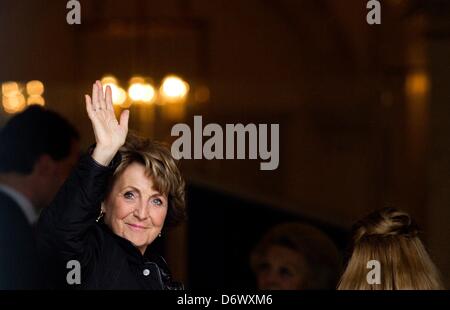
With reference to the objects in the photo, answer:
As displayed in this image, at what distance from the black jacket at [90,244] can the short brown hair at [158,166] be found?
10 centimetres

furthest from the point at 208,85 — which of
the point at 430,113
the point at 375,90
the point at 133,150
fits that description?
the point at 133,150

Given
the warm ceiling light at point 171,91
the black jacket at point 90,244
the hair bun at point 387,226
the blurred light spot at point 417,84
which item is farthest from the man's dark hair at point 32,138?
the blurred light spot at point 417,84

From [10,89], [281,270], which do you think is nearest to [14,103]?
[10,89]

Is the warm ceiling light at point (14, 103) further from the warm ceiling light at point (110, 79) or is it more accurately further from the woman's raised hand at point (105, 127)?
the woman's raised hand at point (105, 127)

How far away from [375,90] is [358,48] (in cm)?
34

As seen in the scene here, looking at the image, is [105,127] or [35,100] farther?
[35,100]

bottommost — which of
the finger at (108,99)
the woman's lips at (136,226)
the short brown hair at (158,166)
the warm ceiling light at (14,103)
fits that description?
the woman's lips at (136,226)

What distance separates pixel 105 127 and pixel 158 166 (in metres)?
Answer: 0.19

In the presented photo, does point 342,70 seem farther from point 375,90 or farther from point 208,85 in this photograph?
point 208,85

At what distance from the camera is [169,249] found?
371 cm

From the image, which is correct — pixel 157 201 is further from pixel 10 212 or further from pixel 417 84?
pixel 417 84

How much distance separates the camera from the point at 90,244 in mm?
2836

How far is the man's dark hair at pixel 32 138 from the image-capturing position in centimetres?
350

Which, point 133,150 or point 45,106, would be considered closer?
point 133,150
